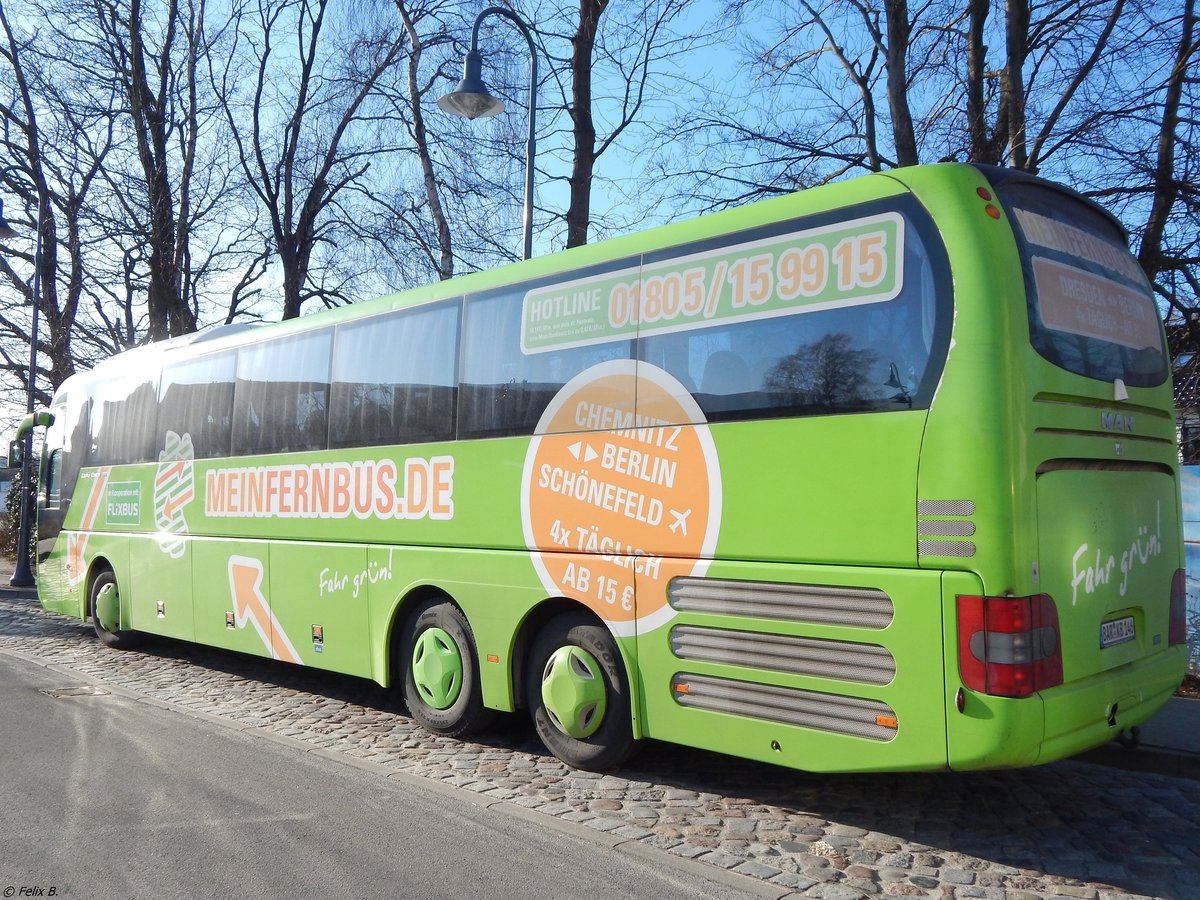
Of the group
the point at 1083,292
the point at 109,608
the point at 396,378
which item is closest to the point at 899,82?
the point at 396,378

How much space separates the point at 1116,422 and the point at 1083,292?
719mm

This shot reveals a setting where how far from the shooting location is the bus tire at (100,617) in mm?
12336

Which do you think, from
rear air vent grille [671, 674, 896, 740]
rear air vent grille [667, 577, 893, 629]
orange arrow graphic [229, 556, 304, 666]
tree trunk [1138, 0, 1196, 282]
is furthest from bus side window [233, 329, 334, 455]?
tree trunk [1138, 0, 1196, 282]

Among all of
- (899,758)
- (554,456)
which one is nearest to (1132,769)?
(899,758)

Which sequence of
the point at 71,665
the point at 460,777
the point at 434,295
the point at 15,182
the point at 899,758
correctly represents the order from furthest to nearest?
1. the point at 15,182
2. the point at 71,665
3. the point at 434,295
4. the point at 460,777
5. the point at 899,758

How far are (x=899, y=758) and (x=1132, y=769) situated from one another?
289 centimetres

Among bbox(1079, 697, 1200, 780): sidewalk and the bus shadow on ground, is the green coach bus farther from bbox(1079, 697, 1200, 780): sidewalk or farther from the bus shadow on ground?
bbox(1079, 697, 1200, 780): sidewalk

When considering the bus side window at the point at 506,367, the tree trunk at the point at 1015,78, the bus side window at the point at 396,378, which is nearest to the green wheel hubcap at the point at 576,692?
the bus side window at the point at 506,367

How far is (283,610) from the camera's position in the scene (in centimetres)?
932

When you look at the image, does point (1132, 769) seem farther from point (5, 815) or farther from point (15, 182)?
point (15, 182)

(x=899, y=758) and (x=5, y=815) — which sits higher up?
(x=899, y=758)

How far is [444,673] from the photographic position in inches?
303

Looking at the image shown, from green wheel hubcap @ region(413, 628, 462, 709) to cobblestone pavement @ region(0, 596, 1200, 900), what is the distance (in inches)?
13.2

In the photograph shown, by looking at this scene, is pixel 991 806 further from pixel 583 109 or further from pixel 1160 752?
pixel 583 109
